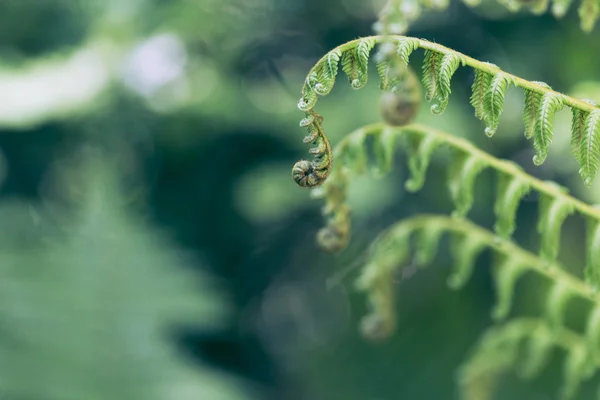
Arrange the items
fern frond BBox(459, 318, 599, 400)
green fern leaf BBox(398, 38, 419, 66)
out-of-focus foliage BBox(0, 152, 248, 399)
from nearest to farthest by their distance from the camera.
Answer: green fern leaf BBox(398, 38, 419, 66) < fern frond BBox(459, 318, 599, 400) < out-of-focus foliage BBox(0, 152, 248, 399)

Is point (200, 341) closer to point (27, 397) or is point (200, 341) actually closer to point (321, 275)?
point (321, 275)

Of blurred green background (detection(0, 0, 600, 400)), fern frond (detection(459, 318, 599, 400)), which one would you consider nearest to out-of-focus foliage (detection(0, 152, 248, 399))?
blurred green background (detection(0, 0, 600, 400))

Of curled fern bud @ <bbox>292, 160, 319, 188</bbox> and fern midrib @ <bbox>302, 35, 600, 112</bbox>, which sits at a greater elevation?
fern midrib @ <bbox>302, 35, 600, 112</bbox>

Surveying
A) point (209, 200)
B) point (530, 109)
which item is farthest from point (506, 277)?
point (209, 200)

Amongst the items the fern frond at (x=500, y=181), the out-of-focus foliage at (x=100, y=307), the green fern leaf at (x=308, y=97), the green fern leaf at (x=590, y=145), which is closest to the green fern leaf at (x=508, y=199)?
the fern frond at (x=500, y=181)

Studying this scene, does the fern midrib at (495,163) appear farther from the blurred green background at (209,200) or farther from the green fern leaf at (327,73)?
the blurred green background at (209,200)

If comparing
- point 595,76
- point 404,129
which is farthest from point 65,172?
point 404,129

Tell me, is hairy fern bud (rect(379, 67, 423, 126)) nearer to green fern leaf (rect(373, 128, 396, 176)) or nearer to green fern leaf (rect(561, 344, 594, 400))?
green fern leaf (rect(373, 128, 396, 176))

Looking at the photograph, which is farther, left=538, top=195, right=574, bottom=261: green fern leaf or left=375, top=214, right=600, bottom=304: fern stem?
left=375, top=214, right=600, bottom=304: fern stem
